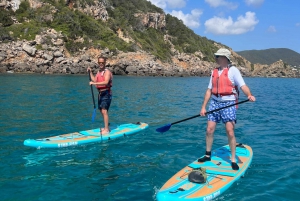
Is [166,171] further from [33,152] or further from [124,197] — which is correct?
[33,152]

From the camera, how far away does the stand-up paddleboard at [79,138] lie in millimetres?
8180

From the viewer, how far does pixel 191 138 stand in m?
9.91

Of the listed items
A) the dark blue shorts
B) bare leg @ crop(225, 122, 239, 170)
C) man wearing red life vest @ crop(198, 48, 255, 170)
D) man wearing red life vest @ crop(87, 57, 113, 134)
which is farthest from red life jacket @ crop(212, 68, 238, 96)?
the dark blue shorts

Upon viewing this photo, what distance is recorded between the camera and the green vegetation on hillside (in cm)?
5506

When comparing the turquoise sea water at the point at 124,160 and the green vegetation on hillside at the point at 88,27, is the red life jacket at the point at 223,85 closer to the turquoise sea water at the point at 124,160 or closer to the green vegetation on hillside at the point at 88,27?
the turquoise sea water at the point at 124,160

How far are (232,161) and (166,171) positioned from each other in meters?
1.51

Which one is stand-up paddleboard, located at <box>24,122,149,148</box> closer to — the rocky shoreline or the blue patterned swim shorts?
the blue patterned swim shorts

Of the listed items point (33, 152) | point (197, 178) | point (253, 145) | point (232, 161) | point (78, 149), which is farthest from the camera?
point (253, 145)

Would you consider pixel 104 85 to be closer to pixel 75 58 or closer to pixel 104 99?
pixel 104 99

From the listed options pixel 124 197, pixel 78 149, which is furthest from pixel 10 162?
pixel 124 197

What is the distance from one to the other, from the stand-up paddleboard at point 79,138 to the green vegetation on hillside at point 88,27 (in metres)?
48.0

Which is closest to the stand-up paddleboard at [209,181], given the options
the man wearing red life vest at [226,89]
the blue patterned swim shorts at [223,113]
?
the man wearing red life vest at [226,89]

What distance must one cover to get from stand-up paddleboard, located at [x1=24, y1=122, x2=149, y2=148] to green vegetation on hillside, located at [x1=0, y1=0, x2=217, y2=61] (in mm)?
48035

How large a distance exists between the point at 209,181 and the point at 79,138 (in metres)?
4.61
